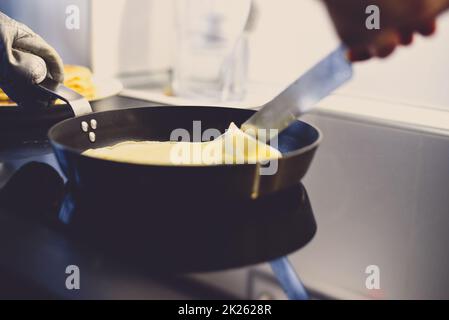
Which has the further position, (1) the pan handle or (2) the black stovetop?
(1) the pan handle

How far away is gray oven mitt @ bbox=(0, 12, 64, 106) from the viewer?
790 millimetres

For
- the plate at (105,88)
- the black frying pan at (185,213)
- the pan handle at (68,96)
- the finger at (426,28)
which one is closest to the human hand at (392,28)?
the finger at (426,28)

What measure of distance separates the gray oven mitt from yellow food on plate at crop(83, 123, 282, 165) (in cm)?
24

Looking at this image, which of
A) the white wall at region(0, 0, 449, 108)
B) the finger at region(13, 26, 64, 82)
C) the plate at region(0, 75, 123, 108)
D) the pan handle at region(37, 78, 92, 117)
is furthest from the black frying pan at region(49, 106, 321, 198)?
the white wall at region(0, 0, 449, 108)

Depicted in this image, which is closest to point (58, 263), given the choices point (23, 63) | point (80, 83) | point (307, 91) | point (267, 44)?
point (307, 91)

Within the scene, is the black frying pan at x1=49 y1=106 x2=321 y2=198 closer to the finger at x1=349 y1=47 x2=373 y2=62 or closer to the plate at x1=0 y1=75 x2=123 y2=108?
the finger at x1=349 y1=47 x2=373 y2=62

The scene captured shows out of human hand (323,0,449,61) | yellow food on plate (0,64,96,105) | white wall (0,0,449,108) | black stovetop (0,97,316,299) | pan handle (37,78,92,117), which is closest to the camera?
black stovetop (0,97,316,299)

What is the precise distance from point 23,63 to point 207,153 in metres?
0.35

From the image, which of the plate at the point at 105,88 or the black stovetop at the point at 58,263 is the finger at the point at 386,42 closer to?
the black stovetop at the point at 58,263

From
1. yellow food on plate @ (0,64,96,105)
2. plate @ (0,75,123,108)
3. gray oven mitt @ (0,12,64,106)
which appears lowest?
plate @ (0,75,123,108)

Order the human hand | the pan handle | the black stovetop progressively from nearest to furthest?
1. the black stovetop
2. the human hand
3. the pan handle

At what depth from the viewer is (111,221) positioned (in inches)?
19.6

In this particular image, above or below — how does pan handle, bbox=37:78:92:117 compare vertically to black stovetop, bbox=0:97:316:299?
above

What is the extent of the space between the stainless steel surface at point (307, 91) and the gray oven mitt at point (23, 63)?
13.3 inches
